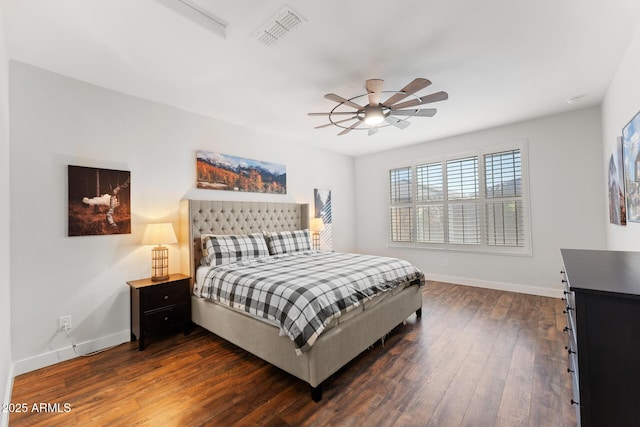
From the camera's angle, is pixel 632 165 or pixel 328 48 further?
pixel 328 48

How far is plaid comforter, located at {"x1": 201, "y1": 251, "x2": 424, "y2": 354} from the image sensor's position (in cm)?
196

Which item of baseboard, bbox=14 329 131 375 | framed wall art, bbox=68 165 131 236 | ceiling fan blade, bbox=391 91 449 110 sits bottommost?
baseboard, bbox=14 329 131 375

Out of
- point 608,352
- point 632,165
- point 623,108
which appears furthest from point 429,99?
point 608,352

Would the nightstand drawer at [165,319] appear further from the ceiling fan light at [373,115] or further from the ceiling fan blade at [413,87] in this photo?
the ceiling fan blade at [413,87]

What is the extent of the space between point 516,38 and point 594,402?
2487 mm

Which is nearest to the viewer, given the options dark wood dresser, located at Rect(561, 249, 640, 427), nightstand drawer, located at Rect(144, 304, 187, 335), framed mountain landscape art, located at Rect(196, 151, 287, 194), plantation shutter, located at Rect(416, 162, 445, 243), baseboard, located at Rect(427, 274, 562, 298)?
dark wood dresser, located at Rect(561, 249, 640, 427)

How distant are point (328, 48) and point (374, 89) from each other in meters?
0.52

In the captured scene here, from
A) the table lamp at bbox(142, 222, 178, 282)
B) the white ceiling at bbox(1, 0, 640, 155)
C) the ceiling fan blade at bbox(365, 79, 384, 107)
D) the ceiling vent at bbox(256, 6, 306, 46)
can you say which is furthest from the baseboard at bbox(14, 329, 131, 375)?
the ceiling fan blade at bbox(365, 79, 384, 107)

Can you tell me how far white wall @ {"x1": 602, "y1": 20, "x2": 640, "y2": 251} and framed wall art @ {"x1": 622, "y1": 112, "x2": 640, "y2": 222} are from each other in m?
0.12

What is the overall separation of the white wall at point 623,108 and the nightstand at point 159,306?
4313 mm

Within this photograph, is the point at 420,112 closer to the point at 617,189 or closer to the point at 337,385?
the point at 617,189

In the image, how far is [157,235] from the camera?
2877 millimetres

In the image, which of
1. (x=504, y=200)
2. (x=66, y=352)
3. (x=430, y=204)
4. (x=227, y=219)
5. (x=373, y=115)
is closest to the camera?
(x=66, y=352)

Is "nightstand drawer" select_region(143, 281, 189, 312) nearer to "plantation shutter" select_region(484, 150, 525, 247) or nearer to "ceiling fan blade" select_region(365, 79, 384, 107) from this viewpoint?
"ceiling fan blade" select_region(365, 79, 384, 107)
